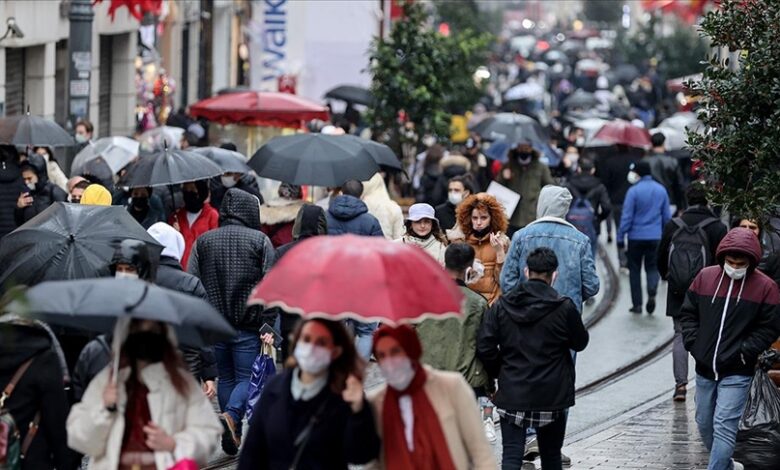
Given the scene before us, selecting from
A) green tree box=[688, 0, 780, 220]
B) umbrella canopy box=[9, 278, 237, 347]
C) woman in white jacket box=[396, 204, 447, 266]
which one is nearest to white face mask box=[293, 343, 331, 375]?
umbrella canopy box=[9, 278, 237, 347]

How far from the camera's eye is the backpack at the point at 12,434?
7652mm

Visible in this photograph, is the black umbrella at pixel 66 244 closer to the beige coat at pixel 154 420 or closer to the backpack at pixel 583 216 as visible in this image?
the beige coat at pixel 154 420

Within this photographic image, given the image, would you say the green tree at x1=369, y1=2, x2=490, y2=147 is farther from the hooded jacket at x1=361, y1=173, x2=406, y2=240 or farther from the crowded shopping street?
the hooded jacket at x1=361, y1=173, x2=406, y2=240

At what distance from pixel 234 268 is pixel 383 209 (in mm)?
4710

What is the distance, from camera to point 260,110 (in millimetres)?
22719

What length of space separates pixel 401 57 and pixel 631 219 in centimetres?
812

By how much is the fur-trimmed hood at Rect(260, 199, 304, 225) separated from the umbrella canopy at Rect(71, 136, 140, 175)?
3871 millimetres

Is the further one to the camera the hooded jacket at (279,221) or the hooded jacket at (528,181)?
the hooded jacket at (528,181)

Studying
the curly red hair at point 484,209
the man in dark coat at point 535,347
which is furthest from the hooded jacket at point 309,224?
the man in dark coat at point 535,347

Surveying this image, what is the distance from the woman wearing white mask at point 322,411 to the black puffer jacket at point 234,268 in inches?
191

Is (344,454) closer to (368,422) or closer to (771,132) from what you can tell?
(368,422)

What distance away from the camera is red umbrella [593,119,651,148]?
25.2m

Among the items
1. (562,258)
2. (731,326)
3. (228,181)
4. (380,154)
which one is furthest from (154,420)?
(380,154)

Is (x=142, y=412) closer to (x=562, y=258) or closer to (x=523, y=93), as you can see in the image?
(x=562, y=258)
